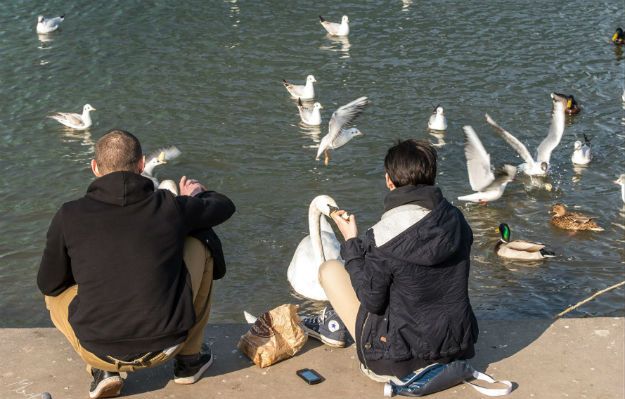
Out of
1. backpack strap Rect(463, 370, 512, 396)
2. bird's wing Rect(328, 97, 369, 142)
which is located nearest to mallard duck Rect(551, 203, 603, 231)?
bird's wing Rect(328, 97, 369, 142)

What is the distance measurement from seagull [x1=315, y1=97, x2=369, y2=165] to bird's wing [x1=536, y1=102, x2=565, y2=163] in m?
2.28

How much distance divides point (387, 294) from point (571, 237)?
5.75m

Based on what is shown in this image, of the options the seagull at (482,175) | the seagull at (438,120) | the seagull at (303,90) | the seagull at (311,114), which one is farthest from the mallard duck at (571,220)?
the seagull at (303,90)

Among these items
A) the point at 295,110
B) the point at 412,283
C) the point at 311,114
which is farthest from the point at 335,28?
the point at 412,283

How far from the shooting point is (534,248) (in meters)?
9.64

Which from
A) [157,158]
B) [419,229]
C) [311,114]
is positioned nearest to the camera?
[419,229]

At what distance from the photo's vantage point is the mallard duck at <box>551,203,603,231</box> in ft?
33.2

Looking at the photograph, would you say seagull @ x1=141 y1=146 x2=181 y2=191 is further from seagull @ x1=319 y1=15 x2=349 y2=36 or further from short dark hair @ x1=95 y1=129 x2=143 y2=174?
short dark hair @ x1=95 y1=129 x2=143 y2=174

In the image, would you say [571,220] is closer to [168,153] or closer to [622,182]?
[622,182]

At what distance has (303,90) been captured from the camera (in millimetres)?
13898

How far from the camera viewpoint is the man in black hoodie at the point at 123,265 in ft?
14.9

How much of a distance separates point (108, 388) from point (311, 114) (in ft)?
28.3

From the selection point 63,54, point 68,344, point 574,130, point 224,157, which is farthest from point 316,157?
point 68,344

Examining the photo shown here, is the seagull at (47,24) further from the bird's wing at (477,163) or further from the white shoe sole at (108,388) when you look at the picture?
the white shoe sole at (108,388)
